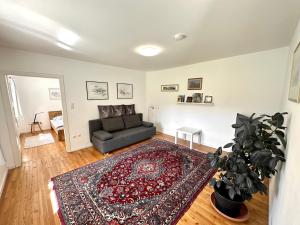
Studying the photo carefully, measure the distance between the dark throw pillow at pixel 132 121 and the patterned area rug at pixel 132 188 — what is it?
1.28m

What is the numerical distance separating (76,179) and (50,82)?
514cm

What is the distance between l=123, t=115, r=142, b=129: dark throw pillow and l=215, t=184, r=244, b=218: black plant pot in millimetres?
3028

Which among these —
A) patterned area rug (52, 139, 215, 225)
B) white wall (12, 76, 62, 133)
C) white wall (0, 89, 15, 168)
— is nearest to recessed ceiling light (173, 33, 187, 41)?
patterned area rug (52, 139, 215, 225)

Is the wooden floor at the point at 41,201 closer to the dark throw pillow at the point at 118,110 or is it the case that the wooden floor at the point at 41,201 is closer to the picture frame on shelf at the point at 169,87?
the dark throw pillow at the point at 118,110

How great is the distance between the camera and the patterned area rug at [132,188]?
151 centimetres

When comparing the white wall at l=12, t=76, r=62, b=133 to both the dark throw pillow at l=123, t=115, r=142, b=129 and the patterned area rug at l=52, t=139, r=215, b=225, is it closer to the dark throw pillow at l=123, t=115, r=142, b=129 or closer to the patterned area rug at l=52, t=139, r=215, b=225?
the dark throw pillow at l=123, t=115, r=142, b=129

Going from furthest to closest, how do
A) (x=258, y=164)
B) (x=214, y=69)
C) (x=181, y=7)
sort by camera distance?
(x=214, y=69)
(x=181, y=7)
(x=258, y=164)

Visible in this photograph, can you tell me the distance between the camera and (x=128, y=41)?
212cm

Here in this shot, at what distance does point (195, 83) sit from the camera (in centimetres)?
369

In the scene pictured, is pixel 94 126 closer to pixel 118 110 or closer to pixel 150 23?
pixel 118 110

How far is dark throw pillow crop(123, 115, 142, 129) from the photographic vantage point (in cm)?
410

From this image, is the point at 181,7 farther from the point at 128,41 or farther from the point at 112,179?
the point at 112,179

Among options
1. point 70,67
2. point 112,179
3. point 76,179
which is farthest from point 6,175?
point 70,67

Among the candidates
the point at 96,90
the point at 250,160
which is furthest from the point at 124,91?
the point at 250,160
